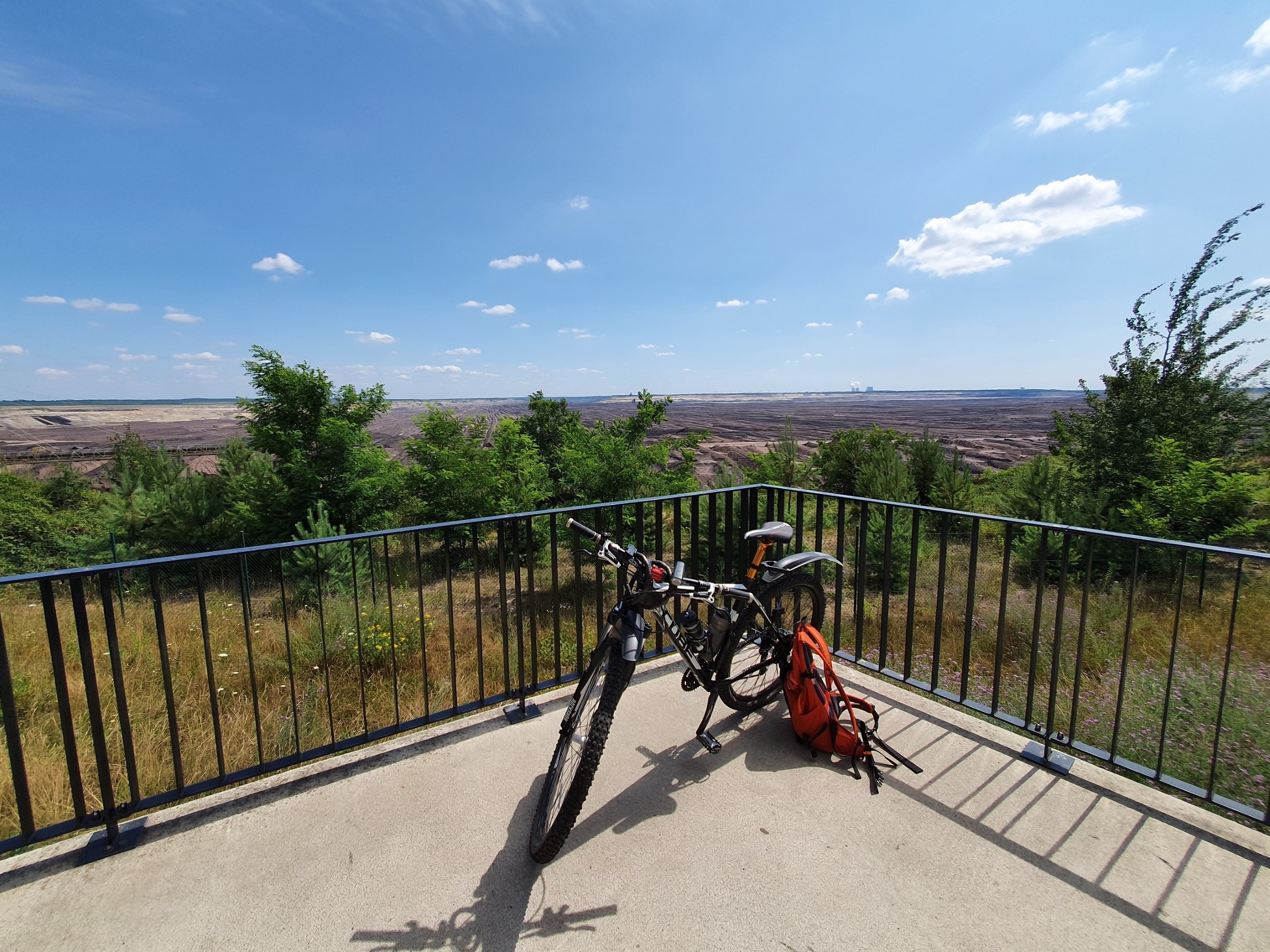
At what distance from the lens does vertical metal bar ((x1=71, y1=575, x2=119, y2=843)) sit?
186 cm

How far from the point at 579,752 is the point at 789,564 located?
1256mm

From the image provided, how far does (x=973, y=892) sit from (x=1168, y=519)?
8.13 meters

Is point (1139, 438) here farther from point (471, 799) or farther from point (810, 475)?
point (471, 799)

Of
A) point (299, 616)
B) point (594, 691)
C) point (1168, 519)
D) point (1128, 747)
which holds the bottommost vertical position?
point (299, 616)

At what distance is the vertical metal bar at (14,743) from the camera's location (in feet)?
5.79

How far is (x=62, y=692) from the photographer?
6.21 ft

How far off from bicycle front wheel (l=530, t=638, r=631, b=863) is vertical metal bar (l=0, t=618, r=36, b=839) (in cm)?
162

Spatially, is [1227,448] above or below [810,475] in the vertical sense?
above

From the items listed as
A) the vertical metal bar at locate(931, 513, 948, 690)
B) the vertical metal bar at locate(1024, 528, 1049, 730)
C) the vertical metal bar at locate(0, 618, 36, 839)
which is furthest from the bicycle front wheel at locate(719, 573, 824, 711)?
the vertical metal bar at locate(0, 618, 36, 839)

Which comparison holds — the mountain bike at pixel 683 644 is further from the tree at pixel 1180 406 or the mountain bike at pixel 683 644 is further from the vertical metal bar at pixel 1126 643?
the tree at pixel 1180 406

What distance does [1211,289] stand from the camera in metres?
8.68

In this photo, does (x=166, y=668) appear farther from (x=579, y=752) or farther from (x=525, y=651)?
(x=525, y=651)

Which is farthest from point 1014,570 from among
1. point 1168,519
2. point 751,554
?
point 751,554

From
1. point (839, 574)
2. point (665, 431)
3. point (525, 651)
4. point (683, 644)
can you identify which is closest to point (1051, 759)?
point (839, 574)
